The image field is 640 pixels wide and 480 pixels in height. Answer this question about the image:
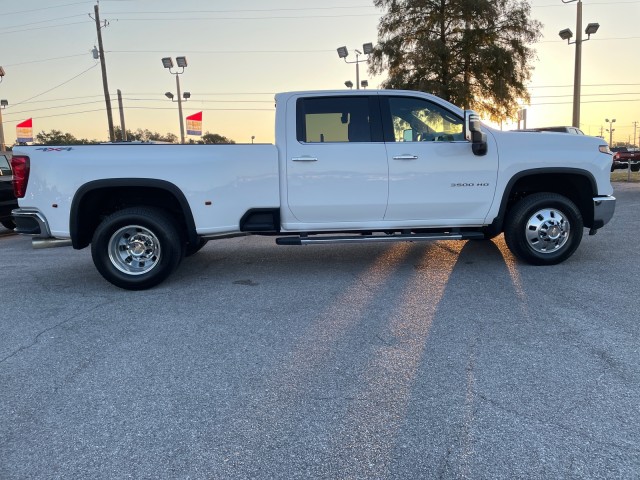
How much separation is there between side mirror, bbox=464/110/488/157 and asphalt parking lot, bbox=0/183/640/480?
1.46 meters

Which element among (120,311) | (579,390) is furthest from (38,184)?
(579,390)

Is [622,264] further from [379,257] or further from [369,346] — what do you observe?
[369,346]

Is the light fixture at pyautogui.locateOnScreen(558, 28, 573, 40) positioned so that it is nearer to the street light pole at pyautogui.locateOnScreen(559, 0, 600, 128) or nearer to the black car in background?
the street light pole at pyautogui.locateOnScreen(559, 0, 600, 128)

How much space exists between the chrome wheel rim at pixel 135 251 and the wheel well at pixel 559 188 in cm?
413

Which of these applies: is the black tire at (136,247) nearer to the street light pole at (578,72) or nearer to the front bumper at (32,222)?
the front bumper at (32,222)

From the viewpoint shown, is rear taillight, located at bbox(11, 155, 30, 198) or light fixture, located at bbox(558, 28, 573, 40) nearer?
rear taillight, located at bbox(11, 155, 30, 198)

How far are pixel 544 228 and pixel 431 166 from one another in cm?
163

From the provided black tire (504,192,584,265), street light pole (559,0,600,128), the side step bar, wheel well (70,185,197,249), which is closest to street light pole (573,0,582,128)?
street light pole (559,0,600,128)

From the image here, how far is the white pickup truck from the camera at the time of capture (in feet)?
17.4

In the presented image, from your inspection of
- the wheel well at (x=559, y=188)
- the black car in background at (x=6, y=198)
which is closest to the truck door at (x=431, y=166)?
the wheel well at (x=559, y=188)

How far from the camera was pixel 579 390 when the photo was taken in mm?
3029

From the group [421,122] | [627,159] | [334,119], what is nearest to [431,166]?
[421,122]

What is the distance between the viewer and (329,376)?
3.31 m

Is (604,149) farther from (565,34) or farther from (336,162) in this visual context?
(565,34)
